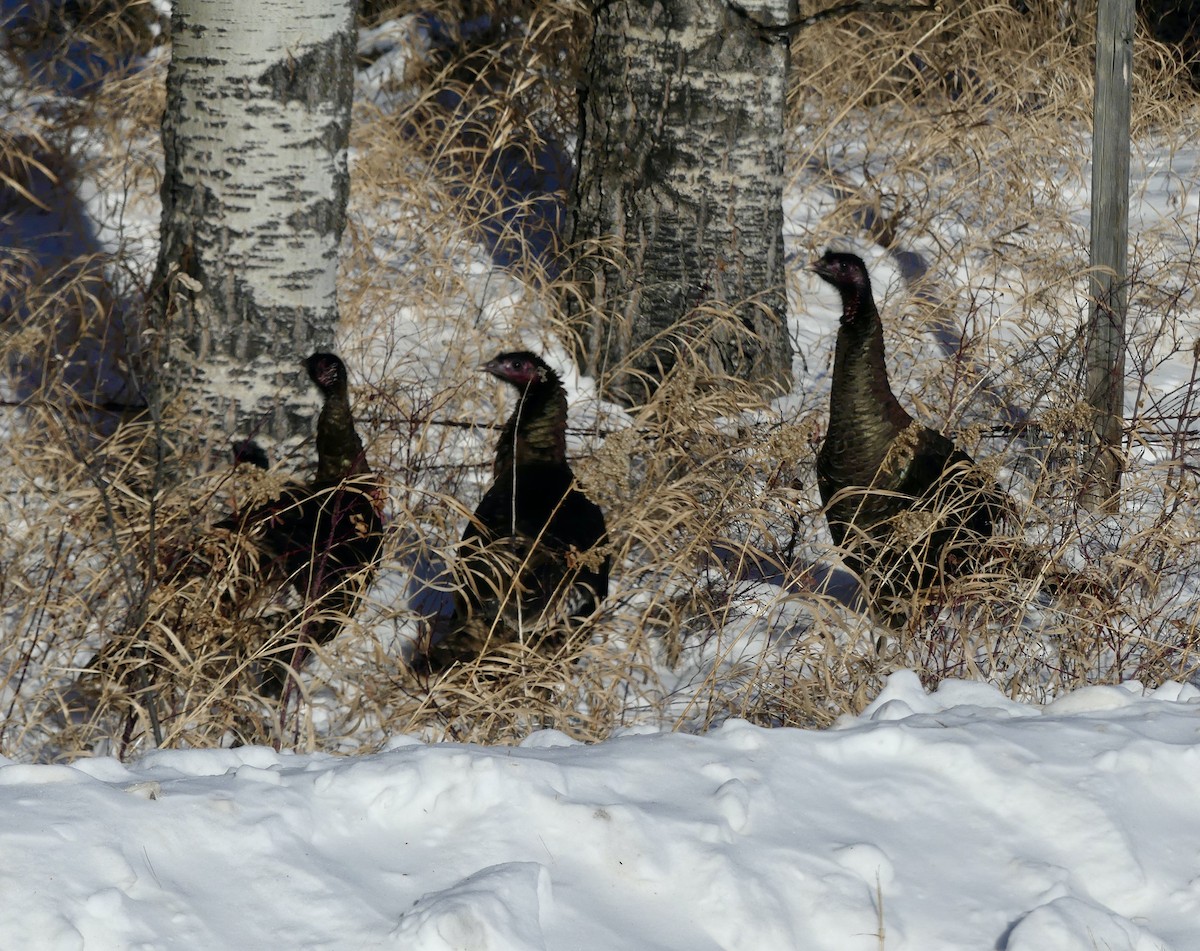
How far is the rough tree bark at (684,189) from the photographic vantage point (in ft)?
17.3

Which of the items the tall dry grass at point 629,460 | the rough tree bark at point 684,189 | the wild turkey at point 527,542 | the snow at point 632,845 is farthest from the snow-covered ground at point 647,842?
the rough tree bark at point 684,189

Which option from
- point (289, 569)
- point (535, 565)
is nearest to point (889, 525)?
point (535, 565)

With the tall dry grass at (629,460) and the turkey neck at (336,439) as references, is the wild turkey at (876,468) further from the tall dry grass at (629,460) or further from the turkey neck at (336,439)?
the turkey neck at (336,439)

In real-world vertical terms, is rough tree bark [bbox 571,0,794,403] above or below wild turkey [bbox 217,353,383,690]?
above

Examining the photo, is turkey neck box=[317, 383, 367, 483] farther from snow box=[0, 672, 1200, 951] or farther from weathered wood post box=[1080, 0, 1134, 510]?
weathered wood post box=[1080, 0, 1134, 510]

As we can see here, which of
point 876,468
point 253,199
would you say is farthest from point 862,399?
point 253,199

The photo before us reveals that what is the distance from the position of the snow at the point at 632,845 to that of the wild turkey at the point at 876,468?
140 cm

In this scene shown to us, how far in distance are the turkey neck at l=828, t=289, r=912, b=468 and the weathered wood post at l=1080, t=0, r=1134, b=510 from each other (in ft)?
2.79

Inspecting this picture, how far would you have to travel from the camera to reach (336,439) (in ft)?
13.6

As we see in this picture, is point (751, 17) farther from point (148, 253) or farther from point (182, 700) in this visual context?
point (182, 700)

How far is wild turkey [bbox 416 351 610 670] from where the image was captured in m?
3.78

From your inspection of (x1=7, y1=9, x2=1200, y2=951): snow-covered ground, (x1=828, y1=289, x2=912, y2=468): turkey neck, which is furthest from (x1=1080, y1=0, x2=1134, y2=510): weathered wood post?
(x1=7, y1=9, x2=1200, y2=951): snow-covered ground

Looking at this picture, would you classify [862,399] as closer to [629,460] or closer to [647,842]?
[629,460]

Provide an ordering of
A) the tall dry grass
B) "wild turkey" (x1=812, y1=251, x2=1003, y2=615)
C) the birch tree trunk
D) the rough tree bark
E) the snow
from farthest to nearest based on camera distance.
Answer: the rough tree bark < the birch tree trunk < "wild turkey" (x1=812, y1=251, x2=1003, y2=615) < the tall dry grass < the snow
